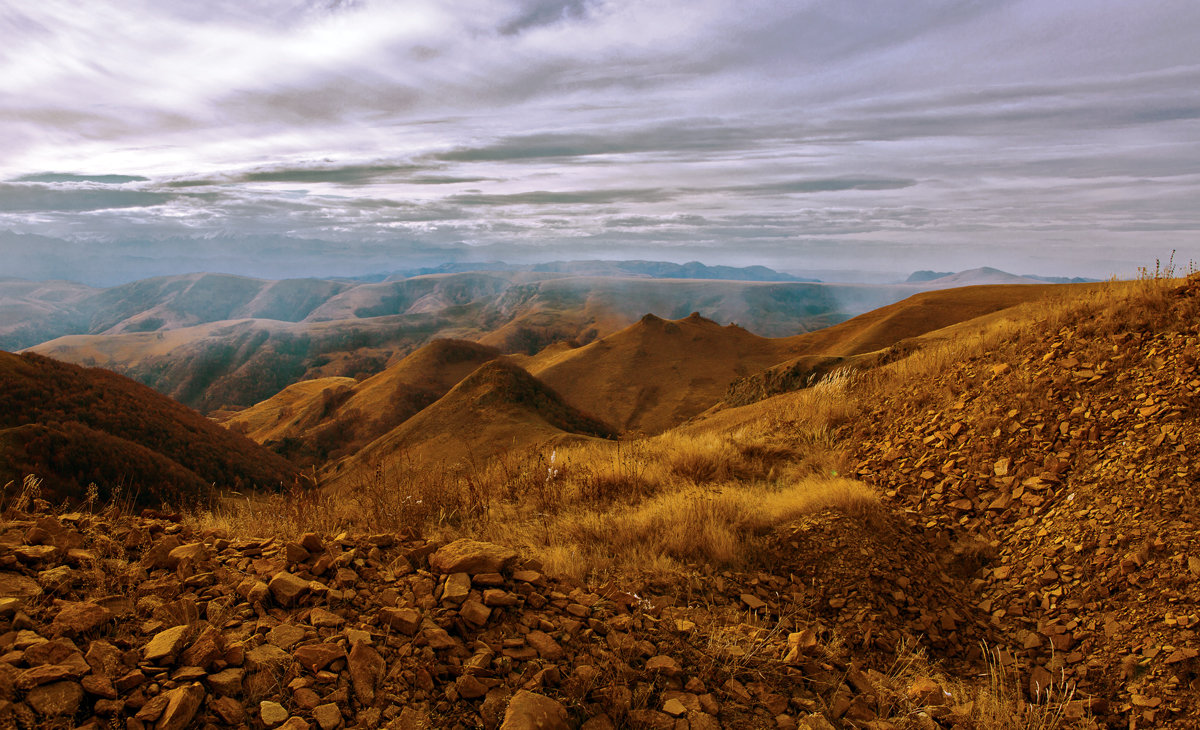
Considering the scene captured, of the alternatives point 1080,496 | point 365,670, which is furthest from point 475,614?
point 1080,496

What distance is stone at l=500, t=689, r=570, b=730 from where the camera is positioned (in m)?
2.33

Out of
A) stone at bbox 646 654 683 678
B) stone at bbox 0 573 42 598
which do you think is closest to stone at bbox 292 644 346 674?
stone at bbox 0 573 42 598

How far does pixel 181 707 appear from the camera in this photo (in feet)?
6.92

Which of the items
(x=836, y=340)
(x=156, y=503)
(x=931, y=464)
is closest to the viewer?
(x=931, y=464)

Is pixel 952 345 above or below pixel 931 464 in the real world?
above

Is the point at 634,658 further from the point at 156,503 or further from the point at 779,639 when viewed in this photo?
the point at 156,503

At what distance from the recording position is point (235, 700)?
7.46 feet

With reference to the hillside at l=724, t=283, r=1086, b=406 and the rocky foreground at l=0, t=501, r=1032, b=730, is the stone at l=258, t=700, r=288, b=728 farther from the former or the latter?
the hillside at l=724, t=283, r=1086, b=406

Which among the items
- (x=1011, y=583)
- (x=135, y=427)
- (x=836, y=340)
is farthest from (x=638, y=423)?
(x=1011, y=583)

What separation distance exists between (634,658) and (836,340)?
5528cm

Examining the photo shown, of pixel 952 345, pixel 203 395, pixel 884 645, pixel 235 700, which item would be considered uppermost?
pixel 952 345

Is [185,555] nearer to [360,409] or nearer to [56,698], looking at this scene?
[56,698]

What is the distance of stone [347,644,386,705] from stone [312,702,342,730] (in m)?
0.13

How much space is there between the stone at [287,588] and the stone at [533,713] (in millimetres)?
1392
